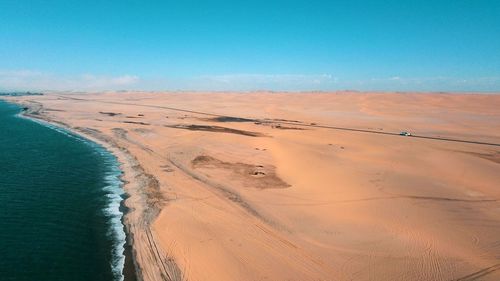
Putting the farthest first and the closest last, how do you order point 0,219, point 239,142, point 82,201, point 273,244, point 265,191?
1. point 239,142
2. point 265,191
3. point 82,201
4. point 0,219
5. point 273,244

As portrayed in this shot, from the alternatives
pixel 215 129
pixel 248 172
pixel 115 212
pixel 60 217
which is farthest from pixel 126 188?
pixel 215 129

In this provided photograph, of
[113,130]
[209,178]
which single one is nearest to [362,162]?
[209,178]

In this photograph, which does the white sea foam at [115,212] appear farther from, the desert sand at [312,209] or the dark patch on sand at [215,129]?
the dark patch on sand at [215,129]

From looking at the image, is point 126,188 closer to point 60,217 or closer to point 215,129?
point 60,217

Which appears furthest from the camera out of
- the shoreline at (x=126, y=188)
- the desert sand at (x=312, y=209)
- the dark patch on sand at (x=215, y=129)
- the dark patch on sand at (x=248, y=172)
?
the dark patch on sand at (x=215, y=129)

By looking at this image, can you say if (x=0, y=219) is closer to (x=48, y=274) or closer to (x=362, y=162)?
(x=48, y=274)

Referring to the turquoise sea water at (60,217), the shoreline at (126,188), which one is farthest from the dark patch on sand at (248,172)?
the turquoise sea water at (60,217)

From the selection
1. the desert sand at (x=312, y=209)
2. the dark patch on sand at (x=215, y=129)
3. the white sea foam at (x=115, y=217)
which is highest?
the dark patch on sand at (x=215, y=129)

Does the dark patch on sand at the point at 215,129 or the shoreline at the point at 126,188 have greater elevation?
the dark patch on sand at the point at 215,129
